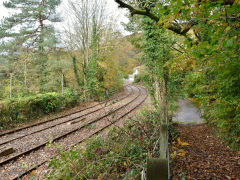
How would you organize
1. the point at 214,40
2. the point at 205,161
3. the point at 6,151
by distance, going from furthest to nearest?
the point at 6,151 < the point at 205,161 < the point at 214,40

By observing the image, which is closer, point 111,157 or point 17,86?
point 111,157

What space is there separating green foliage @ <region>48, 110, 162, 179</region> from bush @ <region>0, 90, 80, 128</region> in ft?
20.4

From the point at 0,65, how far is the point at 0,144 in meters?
10.9

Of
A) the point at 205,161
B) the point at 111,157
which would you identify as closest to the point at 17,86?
the point at 111,157

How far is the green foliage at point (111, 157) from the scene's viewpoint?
2766 mm

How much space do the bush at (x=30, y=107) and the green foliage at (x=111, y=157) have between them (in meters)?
6.22

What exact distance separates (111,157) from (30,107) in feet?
29.1

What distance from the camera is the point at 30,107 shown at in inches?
372

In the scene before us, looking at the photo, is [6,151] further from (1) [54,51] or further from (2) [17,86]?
(1) [54,51]

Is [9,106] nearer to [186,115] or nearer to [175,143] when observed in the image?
[175,143]

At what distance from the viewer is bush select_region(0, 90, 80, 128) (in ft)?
27.1

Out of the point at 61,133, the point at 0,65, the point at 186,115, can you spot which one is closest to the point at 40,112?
the point at 61,133

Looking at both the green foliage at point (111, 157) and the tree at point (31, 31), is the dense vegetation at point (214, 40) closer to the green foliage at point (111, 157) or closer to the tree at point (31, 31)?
the green foliage at point (111, 157)

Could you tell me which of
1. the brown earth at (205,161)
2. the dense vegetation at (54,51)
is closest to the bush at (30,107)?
the dense vegetation at (54,51)
